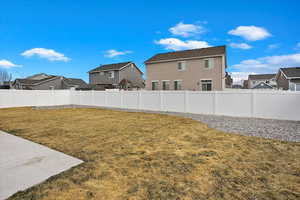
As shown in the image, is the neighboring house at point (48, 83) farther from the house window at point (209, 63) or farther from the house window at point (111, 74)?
the house window at point (209, 63)

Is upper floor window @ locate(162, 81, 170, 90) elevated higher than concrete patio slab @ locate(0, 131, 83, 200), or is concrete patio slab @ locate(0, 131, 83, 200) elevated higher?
upper floor window @ locate(162, 81, 170, 90)

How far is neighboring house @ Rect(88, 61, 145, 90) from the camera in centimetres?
2875

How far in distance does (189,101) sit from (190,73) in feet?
33.3

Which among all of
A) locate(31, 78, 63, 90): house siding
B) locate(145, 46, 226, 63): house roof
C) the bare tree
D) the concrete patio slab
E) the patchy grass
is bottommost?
the patchy grass

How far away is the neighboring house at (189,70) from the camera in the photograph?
59.9ft

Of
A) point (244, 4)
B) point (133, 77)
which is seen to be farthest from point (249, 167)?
point (133, 77)

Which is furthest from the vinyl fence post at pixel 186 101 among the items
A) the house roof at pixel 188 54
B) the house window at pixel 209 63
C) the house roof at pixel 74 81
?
the house roof at pixel 74 81

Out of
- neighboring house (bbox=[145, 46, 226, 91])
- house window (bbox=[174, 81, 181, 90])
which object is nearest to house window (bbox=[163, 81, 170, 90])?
neighboring house (bbox=[145, 46, 226, 91])

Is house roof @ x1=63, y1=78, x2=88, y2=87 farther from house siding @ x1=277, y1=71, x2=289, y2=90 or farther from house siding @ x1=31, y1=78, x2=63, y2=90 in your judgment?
house siding @ x1=277, y1=71, x2=289, y2=90

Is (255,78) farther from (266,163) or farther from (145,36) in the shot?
(266,163)

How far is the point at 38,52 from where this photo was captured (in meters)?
44.5

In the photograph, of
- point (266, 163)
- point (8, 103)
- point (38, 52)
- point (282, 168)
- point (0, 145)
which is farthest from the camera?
point (38, 52)

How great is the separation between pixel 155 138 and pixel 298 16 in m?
14.3

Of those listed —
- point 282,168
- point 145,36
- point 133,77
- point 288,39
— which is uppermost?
point 145,36
